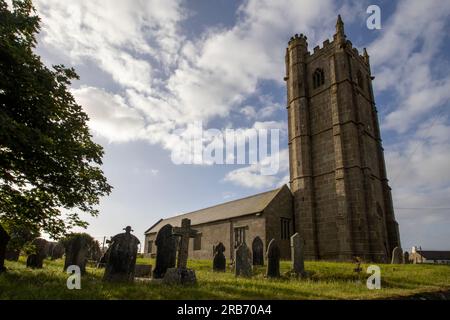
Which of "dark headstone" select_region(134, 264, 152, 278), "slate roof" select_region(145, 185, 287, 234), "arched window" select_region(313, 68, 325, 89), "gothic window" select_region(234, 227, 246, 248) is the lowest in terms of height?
"dark headstone" select_region(134, 264, 152, 278)

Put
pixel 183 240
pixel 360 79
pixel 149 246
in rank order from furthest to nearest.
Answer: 1. pixel 149 246
2. pixel 360 79
3. pixel 183 240

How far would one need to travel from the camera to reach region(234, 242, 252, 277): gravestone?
1324cm

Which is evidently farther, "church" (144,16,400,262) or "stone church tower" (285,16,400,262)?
"church" (144,16,400,262)

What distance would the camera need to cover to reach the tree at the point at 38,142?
8.42 m

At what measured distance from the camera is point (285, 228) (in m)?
26.2

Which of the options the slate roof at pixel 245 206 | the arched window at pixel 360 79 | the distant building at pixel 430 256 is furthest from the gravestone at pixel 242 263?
the distant building at pixel 430 256

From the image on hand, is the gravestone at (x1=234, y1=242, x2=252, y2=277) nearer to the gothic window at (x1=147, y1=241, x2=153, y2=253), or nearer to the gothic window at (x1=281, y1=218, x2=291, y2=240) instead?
the gothic window at (x1=281, y1=218, x2=291, y2=240)

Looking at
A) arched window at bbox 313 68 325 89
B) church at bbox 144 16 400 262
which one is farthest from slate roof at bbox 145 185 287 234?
arched window at bbox 313 68 325 89

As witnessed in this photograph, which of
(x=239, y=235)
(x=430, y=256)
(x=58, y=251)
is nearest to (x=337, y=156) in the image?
(x=239, y=235)

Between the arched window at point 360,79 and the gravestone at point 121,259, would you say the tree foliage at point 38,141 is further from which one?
the arched window at point 360,79

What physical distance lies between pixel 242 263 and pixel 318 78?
23129 mm

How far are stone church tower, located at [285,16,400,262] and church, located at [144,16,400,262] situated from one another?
0.25ft

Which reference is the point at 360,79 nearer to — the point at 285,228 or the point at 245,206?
the point at 285,228
